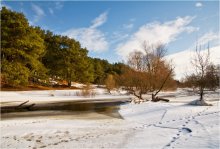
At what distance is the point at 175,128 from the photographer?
10.4 meters

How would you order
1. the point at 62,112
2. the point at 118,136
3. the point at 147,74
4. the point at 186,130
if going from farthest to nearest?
the point at 147,74
the point at 62,112
the point at 186,130
the point at 118,136

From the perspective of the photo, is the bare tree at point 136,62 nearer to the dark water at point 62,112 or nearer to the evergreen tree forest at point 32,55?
the evergreen tree forest at point 32,55

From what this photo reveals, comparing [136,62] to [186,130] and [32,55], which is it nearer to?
[32,55]

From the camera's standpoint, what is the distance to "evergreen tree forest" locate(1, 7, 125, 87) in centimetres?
3425

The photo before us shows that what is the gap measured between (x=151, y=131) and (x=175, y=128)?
39.0 inches

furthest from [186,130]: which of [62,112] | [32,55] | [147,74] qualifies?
[32,55]

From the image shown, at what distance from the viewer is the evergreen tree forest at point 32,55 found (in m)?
34.2

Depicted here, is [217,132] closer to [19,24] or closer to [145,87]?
[145,87]

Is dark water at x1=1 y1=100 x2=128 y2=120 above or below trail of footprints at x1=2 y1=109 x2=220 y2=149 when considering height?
above

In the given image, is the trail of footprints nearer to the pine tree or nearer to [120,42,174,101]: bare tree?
[120,42,174,101]: bare tree

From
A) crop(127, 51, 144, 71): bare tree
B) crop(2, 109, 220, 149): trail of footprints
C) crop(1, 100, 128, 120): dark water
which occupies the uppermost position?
crop(127, 51, 144, 71): bare tree

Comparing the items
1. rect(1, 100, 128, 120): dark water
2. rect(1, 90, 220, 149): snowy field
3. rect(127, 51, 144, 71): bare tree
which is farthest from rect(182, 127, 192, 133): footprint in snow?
rect(127, 51, 144, 71): bare tree

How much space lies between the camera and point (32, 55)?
3844 centimetres

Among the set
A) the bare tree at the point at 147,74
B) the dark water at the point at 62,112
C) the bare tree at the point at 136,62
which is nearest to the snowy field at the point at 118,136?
the dark water at the point at 62,112
